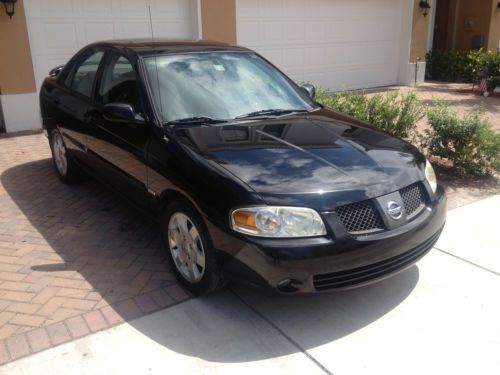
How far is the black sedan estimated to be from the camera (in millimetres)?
2912

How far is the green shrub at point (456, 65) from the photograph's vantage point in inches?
505

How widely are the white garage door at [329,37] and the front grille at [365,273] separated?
7921 mm

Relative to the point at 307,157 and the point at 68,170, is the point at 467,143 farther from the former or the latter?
the point at 68,170

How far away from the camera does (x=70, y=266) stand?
3.94m

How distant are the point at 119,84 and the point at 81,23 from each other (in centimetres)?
492

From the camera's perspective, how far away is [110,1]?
28.5ft

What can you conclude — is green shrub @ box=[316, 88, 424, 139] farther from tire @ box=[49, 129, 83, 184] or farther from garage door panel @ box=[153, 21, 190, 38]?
garage door panel @ box=[153, 21, 190, 38]

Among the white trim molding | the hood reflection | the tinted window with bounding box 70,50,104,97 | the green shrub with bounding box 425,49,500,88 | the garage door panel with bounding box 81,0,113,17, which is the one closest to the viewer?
the hood reflection

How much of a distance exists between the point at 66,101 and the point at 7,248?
1.70 metres

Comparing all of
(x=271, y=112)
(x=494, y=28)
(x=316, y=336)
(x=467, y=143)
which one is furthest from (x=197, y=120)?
(x=494, y=28)

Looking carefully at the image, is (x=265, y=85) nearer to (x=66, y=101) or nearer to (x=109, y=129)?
(x=109, y=129)

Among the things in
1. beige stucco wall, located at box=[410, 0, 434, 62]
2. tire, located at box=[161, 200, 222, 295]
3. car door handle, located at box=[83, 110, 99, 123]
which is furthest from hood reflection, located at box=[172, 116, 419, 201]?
beige stucco wall, located at box=[410, 0, 434, 62]

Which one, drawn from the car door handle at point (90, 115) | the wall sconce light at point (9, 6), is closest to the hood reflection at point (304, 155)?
the car door handle at point (90, 115)

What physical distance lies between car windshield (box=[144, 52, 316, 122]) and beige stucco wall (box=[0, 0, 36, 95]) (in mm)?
4890
